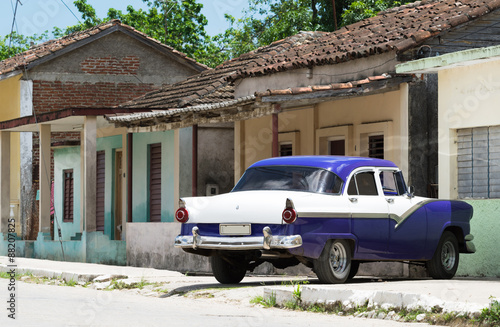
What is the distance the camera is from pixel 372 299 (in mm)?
9859

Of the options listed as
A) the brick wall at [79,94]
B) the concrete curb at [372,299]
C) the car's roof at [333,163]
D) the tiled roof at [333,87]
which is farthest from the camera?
the brick wall at [79,94]

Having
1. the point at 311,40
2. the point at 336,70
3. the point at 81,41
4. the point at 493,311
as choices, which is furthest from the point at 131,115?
the point at 493,311

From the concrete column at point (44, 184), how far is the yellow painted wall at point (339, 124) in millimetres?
4807

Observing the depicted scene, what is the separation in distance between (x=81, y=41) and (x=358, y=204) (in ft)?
61.6

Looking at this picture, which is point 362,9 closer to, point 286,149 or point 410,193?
point 286,149

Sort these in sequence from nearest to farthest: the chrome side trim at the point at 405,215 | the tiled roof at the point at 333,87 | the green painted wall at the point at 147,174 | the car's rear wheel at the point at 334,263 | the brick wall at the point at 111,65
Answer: the car's rear wheel at the point at 334,263 → the chrome side trim at the point at 405,215 → the tiled roof at the point at 333,87 → the green painted wall at the point at 147,174 → the brick wall at the point at 111,65

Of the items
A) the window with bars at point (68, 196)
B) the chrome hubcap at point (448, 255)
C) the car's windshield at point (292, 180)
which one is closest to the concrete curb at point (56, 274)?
the car's windshield at point (292, 180)

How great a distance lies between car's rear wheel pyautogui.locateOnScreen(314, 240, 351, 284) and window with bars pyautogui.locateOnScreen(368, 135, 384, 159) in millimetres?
5700

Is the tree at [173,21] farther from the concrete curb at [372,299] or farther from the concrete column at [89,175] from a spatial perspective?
the concrete curb at [372,299]

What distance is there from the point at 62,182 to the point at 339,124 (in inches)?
535

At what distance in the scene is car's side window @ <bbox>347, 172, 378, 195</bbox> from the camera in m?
12.8

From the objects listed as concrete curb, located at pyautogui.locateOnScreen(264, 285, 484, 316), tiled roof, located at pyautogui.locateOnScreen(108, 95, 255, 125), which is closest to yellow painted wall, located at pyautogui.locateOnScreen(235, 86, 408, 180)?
tiled roof, located at pyautogui.locateOnScreen(108, 95, 255, 125)

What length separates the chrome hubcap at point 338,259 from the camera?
490 inches

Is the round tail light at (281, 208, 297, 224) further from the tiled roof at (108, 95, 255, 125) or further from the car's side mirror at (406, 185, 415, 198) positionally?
the tiled roof at (108, 95, 255, 125)
